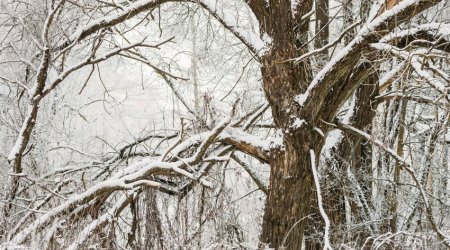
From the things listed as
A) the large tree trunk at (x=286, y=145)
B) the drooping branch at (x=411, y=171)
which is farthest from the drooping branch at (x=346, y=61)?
the drooping branch at (x=411, y=171)

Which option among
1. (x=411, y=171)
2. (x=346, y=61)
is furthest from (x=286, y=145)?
(x=411, y=171)

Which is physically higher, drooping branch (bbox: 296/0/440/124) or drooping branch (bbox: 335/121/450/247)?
drooping branch (bbox: 296/0/440/124)

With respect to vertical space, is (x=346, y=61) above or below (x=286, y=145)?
above

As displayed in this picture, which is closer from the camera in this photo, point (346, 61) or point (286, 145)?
point (346, 61)

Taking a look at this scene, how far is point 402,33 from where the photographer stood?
5430 mm

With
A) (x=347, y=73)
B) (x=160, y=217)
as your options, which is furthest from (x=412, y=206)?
(x=160, y=217)

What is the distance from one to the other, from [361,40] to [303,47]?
3.44ft

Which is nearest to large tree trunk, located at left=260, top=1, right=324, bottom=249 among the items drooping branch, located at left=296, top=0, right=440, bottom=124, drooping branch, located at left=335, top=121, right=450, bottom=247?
drooping branch, located at left=296, top=0, right=440, bottom=124

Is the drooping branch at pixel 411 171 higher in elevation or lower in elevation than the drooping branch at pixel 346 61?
lower

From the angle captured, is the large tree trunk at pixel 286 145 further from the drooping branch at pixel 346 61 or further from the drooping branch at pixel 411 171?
the drooping branch at pixel 411 171

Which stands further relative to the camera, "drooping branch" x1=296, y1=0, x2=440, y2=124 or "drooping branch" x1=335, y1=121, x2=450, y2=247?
"drooping branch" x1=335, y1=121, x2=450, y2=247

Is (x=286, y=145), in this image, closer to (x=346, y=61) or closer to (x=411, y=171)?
(x=346, y=61)

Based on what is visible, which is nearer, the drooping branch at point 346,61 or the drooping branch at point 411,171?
the drooping branch at point 346,61

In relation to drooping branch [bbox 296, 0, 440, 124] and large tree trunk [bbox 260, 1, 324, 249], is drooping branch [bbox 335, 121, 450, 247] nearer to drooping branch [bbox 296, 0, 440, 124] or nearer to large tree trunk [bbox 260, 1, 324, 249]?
drooping branch [bbox 296, 0, 440, 124]
